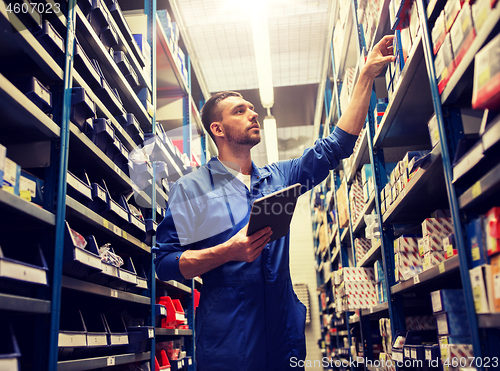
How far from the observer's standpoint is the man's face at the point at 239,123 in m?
2.35

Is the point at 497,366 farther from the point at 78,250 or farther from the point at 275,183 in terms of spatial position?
the point at 78,250

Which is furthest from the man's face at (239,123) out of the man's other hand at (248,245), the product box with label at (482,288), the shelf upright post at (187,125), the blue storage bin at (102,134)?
the shelf upright post at (187,125)

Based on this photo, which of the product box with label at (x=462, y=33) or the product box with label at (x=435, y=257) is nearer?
the product box with label at (x=462, y=33)

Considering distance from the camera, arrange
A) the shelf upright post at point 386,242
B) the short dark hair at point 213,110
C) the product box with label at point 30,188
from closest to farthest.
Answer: the product box with label at point 30,188
the short dark hair at point 213,110
the shelf upright post at point 386,242

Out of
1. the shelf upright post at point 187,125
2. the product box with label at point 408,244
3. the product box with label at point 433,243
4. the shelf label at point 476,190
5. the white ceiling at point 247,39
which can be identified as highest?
the white ceiling at point 247,39

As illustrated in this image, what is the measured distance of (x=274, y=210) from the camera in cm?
155

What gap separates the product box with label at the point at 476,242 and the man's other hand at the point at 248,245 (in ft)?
2.43

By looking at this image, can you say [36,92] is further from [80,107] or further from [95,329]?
[95,329]

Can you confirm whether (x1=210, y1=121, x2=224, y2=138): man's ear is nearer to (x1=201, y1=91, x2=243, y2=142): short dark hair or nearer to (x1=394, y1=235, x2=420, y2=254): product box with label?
(x1=201, y1=91, x2=243, y2=142): short dark hair

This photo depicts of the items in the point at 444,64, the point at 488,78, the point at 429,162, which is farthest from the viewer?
the point at 429,162

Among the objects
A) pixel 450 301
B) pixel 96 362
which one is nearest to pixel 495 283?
pixel 450 301

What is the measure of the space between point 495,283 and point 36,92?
1.83 metres

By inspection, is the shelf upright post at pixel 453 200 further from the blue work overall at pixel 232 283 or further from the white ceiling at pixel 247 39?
the white ceiling at pixel 247 39

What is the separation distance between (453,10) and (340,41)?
2.70m
